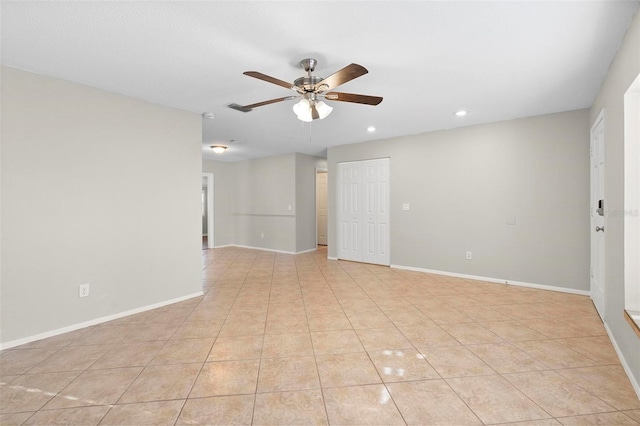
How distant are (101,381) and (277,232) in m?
5.41

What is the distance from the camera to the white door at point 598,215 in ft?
9.87

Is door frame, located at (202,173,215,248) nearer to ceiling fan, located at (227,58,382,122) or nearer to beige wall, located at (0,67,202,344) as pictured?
beige wall, located at (0,67,202,344)

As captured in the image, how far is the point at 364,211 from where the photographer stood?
19.2 ft

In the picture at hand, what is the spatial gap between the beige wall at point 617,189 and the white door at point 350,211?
3714 mm

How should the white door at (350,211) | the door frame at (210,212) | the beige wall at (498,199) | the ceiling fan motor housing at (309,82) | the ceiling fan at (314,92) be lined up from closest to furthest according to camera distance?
1. the ceiling fan at (314,92)
2. the ceiling fan motor housing at (309,82)
3. the beige wall at (498,199)
4. the white door at (350,211)
5. the door frame at (210,212)

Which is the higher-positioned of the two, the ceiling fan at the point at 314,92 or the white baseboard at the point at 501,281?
the ceiling fan at the point at 314,92

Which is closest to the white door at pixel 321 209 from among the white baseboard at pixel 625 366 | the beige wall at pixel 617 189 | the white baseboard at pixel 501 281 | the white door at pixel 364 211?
the white door at pixel 364 211

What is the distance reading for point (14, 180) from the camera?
8.24 feet

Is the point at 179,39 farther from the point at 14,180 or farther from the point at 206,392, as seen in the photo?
the point at 206,392

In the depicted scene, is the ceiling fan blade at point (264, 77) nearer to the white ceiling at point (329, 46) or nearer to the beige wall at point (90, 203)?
the white ceiling at point (329, 46)

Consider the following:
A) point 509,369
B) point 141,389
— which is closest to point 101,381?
point 141,389

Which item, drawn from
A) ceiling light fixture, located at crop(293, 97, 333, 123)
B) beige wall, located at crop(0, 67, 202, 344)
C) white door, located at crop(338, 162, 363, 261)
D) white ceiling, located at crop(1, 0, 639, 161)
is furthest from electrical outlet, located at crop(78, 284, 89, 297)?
white door, located at crop(338, 162, 363, 261)

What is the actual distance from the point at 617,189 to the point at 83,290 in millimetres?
4837

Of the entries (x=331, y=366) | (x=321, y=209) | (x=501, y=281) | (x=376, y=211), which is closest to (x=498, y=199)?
(x=501, y=281)
